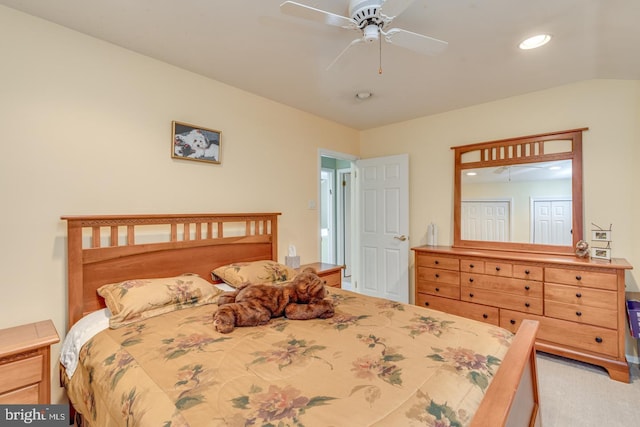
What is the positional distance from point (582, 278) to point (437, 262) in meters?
1.19

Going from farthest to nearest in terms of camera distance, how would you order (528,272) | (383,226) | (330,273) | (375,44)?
(383,226) < (330,273) < (528,272) < (375,44)

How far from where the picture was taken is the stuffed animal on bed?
5.40 ft

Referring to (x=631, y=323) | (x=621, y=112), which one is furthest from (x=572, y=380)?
(x=621, y=112)

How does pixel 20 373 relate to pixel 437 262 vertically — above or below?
below

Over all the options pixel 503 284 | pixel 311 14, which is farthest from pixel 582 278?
pixel 311 14

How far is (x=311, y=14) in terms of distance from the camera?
1.40 metres

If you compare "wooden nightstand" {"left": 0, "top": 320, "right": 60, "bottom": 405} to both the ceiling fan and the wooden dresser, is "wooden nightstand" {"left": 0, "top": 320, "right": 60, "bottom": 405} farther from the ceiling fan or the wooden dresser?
the wooden dresser

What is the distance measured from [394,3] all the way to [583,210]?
8.87 ft

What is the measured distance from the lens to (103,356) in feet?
4.44

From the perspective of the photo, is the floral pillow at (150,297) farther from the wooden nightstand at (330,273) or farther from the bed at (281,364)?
the wooden nightstand at (330,273)

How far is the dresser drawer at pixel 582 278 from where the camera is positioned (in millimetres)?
2314

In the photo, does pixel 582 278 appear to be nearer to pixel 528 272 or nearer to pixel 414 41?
pixel 528 272

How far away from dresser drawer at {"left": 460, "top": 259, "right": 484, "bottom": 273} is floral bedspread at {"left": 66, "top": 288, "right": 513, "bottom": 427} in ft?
4.78

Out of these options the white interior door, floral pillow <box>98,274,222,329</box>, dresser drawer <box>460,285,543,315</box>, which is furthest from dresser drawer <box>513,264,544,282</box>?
floral pillow <box>98,274,222,329</box>
